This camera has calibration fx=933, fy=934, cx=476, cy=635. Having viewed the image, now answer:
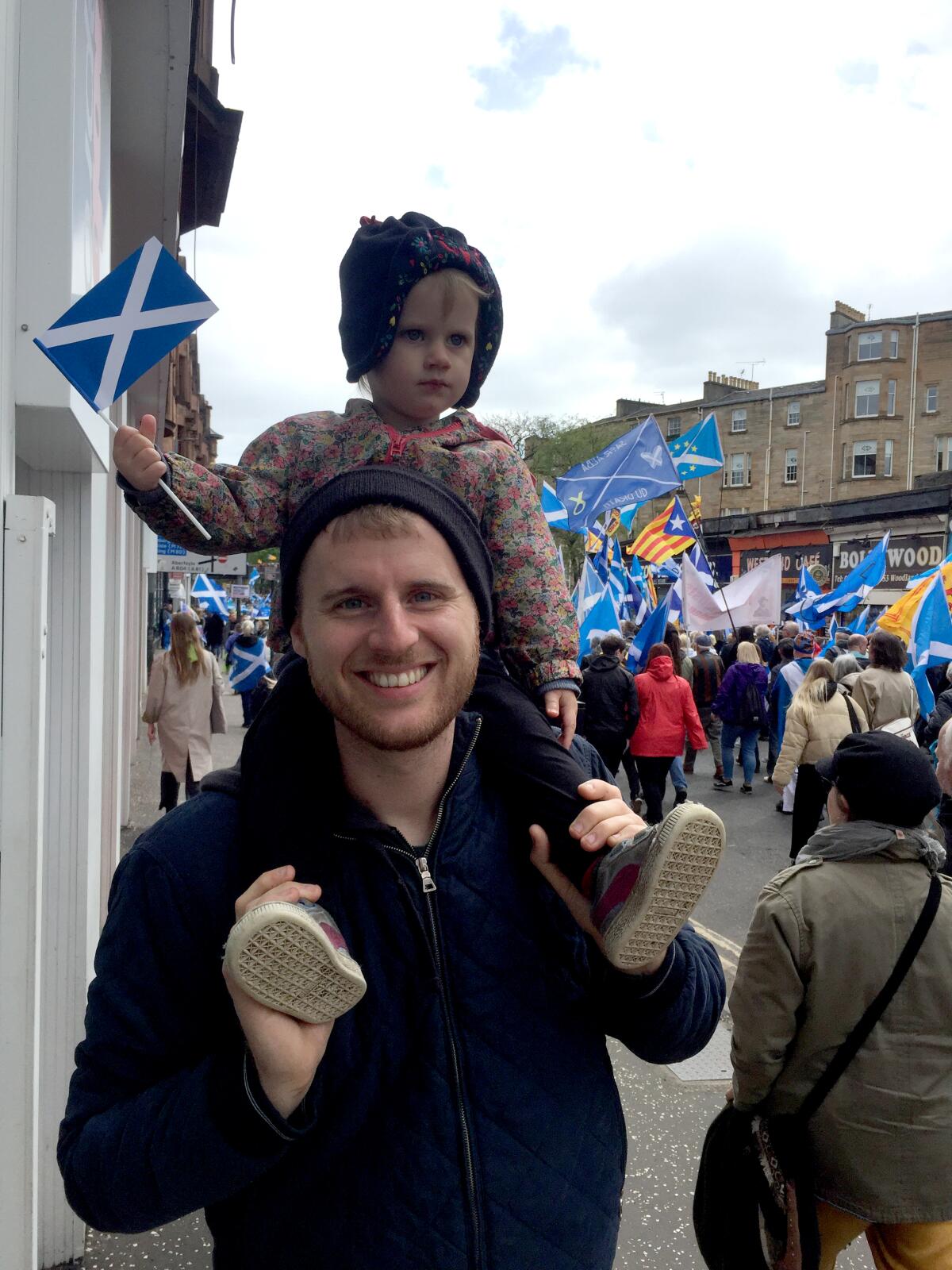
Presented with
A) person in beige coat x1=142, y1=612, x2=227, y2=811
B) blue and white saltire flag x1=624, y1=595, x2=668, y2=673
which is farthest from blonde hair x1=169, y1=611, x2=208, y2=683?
blue and white saltire flag x1=624, y1=595, x2=668, y2=673

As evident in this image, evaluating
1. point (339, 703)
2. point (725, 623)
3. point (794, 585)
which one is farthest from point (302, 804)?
point (794, 585)

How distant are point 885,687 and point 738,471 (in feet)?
142

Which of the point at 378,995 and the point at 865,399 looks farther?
the point at 865,399

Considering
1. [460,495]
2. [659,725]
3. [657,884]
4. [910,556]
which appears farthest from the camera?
[910,556]

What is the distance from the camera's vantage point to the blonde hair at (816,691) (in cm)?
784

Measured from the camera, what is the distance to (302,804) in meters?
1.45

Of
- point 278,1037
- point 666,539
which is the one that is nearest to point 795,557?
point 666,539

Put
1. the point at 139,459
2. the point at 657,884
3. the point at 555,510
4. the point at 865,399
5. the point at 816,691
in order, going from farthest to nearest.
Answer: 1. the point at 865,399
2. the point at 555,510
3. the point at 816,691
4. the point at 139,459
5. the point at 657,884

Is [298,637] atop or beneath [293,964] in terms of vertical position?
atop

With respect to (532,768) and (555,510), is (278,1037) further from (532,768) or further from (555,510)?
(555,510)

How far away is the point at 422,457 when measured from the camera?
2051 millimetres

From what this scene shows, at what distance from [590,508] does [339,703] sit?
12.1m

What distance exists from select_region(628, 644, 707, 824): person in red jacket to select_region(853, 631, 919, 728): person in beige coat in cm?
Result: 176

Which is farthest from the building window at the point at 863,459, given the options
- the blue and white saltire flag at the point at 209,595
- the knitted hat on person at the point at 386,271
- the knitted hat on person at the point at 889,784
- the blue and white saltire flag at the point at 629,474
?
the knitted hat on person at the point at 386,271
